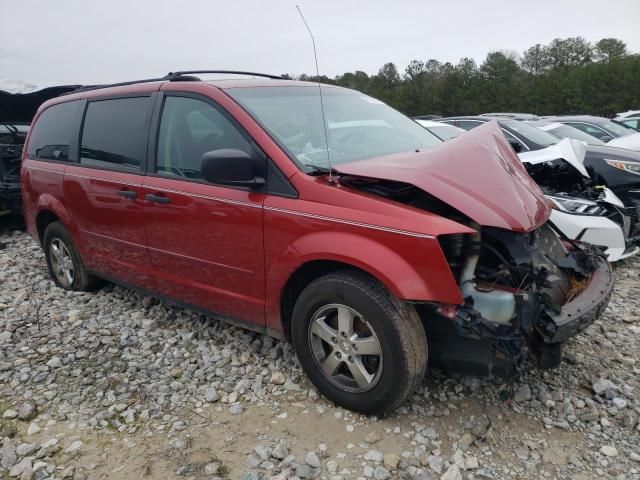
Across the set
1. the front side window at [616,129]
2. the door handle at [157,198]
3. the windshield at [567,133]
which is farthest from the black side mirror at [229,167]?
the front side window at [616,129]

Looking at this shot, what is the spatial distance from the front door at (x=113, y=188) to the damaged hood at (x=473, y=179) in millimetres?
1701

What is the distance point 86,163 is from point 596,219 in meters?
4.39

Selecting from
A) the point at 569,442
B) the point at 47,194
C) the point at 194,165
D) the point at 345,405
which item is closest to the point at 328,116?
the point at 194,165

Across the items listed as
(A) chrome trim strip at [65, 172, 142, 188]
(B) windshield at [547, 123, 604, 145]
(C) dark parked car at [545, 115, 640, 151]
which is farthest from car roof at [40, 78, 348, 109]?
(C) dark parked car at [545, 115, 640, 151]

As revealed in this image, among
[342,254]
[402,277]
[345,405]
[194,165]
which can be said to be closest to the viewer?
[402,277]

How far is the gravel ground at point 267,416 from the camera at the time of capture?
2.37 m

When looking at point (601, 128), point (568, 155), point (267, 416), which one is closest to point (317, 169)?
point (267, 416)

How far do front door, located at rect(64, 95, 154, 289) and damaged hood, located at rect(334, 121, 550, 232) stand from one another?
1.70m

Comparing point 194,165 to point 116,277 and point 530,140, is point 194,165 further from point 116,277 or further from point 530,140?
point 530,140

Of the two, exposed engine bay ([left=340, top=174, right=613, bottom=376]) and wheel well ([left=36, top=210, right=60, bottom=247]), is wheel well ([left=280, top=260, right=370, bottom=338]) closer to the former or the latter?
exposed engine bay ([left=340, top=174, right=613, bottom=376])

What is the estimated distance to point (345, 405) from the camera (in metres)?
2.70

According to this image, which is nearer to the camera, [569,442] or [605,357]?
[569,442]

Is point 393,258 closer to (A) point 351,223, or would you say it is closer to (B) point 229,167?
(A) point 351,223

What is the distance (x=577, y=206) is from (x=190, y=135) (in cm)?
344
